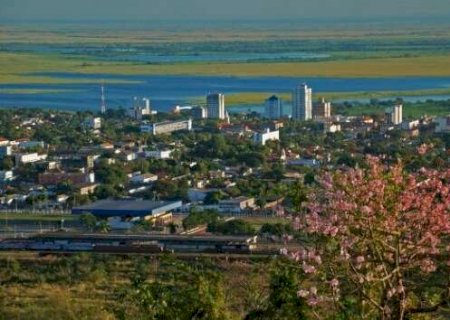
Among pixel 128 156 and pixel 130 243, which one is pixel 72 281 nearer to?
pixel 130 243

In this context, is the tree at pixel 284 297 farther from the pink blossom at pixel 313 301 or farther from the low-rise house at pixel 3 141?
the low-rise house at pixel 3 141

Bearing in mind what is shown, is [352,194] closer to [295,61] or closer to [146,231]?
[146,231]

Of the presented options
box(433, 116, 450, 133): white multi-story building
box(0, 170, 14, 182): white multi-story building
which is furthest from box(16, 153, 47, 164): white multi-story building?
box(433, 116, 450, 133): white multi-story building

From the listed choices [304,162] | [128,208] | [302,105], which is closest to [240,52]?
[302,105]

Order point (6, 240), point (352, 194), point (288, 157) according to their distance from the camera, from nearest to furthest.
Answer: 1. point (352, 194)
2. point (6, 240)
3. point (288, 157)

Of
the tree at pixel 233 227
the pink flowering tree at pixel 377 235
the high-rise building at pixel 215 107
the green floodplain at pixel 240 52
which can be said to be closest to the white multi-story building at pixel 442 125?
the high-rise building at pixel 215 107

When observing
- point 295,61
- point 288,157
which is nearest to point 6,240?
point 288,157

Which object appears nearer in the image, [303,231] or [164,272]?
[303,231]
